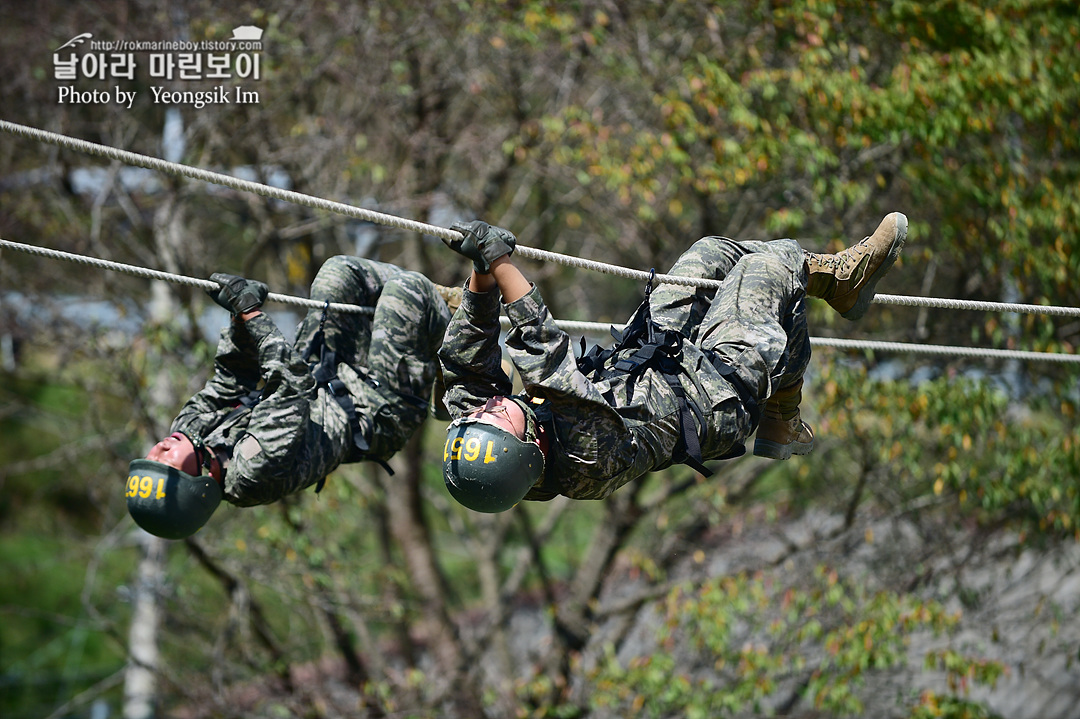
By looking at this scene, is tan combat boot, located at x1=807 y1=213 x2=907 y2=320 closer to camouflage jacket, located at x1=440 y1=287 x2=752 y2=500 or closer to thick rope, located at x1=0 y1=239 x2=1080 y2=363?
thick rope, located at x1=0 y1=239 x2=1080 y2=363

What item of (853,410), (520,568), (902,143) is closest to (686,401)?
(853,410)

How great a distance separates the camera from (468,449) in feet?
9.66

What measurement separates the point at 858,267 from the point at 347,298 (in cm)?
218

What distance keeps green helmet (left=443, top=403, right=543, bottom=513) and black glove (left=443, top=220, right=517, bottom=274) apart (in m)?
0.52

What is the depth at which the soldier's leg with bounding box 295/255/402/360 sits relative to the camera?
4.16 m

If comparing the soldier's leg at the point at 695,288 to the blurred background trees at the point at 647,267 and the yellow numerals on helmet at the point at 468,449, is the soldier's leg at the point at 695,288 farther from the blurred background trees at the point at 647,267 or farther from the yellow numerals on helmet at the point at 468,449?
the blurred background trees at the point at 647,267

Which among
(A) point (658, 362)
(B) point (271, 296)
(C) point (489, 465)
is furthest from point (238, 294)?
(A) point (658, 362)

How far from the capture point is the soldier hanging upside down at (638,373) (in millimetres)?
2889

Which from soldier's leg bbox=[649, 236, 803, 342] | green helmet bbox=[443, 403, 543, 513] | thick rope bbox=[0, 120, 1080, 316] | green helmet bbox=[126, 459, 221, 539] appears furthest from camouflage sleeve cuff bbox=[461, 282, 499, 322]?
green helmet bbox=[126, 459, 221, 539]

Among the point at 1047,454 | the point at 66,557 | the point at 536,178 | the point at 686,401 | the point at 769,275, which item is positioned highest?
the point at 536,178

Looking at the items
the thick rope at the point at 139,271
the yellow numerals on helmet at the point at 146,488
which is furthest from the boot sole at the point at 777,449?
the yellow numerals on helmet at the point at 146,488

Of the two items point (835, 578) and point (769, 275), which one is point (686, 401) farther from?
point (835, 578)

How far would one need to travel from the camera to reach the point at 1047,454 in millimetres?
6445

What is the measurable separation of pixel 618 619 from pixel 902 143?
17.6 feet
